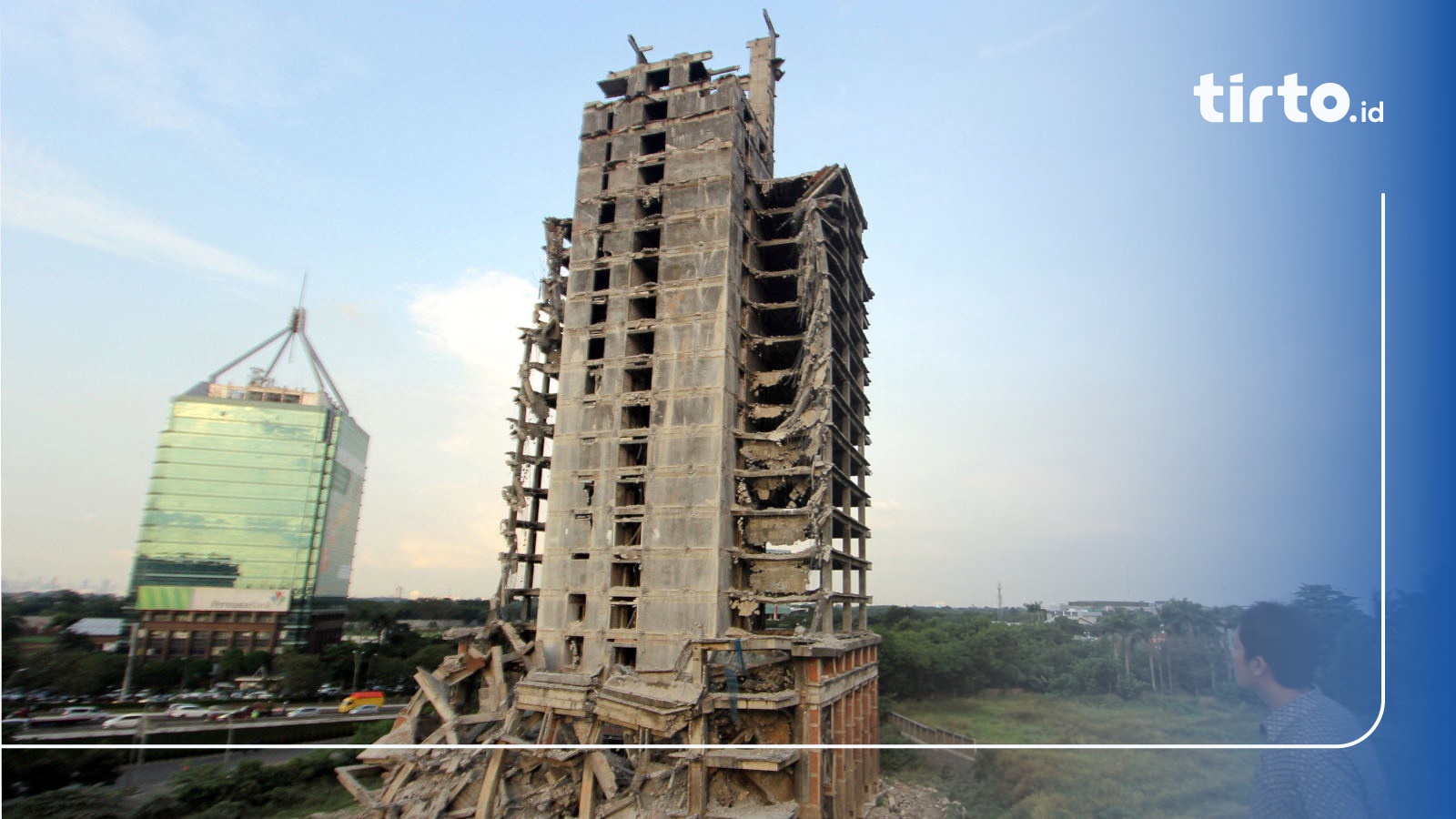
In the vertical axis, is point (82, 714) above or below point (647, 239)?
below

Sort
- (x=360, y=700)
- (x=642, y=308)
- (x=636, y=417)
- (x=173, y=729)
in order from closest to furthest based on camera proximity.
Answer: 1. (x=636, y=417)
2. (x=642, y=308)
3. (x=173, y=729)
4. (x=360, y=700)

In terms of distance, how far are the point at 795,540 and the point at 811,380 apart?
21.9 ft

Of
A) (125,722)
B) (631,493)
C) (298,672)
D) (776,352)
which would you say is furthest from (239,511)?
(298,672)

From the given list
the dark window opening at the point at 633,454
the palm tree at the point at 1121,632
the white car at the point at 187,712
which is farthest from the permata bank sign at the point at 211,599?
the palm tree at the point at 1121,632

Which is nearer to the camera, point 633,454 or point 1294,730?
point 1294,730

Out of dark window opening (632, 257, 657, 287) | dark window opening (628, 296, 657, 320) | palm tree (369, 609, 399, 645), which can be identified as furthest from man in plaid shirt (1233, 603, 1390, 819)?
palm tree (369, 609, 399, 645)

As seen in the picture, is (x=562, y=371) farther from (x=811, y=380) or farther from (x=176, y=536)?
(x=176, y=536)

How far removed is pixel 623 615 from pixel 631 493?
16.3 feet

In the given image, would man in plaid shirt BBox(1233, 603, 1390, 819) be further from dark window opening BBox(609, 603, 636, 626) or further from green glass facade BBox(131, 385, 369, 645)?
dark window opening BBox(609, 603, 636, 626)

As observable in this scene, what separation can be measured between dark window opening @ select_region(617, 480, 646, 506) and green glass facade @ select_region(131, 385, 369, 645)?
11478 mm

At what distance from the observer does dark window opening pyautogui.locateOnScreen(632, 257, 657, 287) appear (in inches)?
1310

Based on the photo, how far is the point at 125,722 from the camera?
35.9m

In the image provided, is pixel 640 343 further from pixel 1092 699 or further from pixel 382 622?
pixel 382 622

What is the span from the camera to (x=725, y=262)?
31250mm
